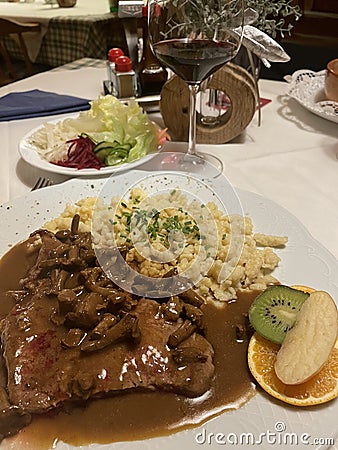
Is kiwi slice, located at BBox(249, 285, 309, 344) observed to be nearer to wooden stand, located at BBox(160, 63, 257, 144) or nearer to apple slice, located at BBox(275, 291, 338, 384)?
apple slice, located at BBox(275, 291, 338, 384)

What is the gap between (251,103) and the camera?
2049 millimetres

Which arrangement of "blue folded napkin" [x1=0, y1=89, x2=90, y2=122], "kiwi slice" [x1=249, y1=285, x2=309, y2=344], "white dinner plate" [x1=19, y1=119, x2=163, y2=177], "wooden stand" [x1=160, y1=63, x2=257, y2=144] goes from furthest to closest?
"blue folded napkin" [x1=0, y1=89, x2=90, y2=122]
"wooden stand" [x1=160, y1=63, x2=257, y2=144]
"white dinner plate" [x1=19, y1=119, x2=163, y2=177]
"kiwi slice" [x1=249, y1=285, x2=309, y2=344]

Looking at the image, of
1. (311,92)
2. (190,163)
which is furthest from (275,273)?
(311,92)

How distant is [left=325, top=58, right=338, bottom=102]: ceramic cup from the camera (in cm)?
218

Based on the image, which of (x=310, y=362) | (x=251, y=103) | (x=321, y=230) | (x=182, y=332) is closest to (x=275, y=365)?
(x=310, y=362)

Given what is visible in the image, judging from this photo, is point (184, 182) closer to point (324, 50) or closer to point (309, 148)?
point (309, 148)

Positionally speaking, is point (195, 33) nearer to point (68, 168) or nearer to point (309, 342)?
point (68, 168)

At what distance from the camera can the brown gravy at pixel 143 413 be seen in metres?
0.94
